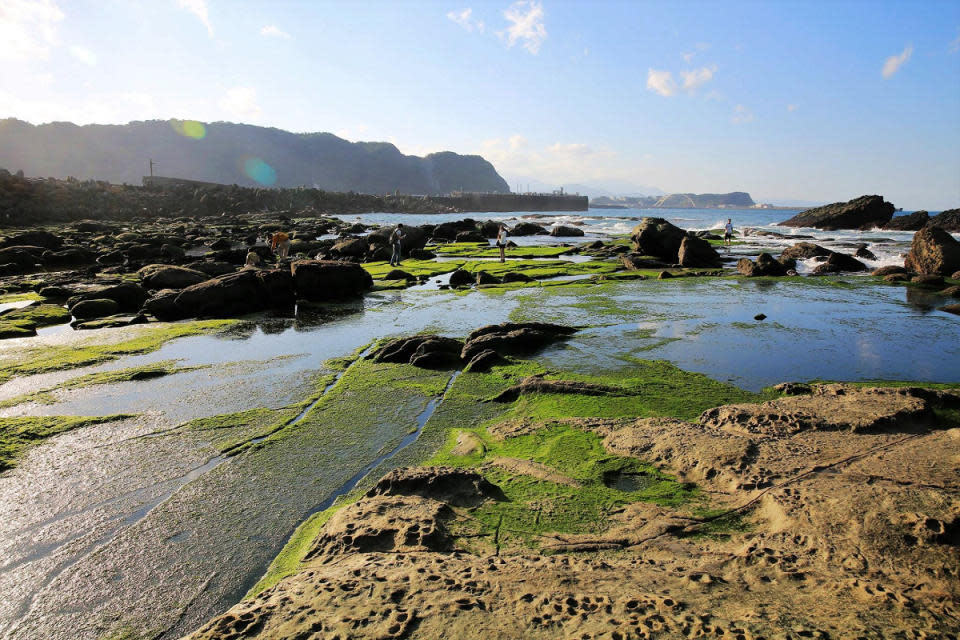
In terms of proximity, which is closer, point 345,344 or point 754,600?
point 754,600

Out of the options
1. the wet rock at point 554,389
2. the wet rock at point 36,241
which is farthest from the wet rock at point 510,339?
the wet rock at point 36,241

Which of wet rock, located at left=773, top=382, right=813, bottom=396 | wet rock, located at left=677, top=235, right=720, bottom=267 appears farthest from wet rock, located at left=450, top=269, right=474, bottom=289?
wet rock, located at left=773, top=382, right=813, bottom=396

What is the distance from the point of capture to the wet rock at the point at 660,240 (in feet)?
97.8

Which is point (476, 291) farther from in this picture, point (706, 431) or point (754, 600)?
point (754, 600)

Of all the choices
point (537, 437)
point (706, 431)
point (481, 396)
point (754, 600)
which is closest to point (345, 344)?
point (481, 396)

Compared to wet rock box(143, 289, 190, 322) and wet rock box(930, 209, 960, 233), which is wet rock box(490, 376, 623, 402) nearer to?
wet rock box(143, 289, 190, 322)

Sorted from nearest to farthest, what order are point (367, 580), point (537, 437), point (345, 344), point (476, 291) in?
point (367, 580), point (537, 437), point (345, 344), point (476, 291)

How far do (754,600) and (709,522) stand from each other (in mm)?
1302

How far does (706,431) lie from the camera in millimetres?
6453

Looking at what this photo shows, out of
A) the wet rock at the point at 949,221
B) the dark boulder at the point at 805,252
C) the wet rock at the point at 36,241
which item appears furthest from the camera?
the wet rock at the point at 949,221

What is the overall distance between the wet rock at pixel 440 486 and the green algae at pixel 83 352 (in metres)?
9.30

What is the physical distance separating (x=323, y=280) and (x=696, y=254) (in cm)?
1960

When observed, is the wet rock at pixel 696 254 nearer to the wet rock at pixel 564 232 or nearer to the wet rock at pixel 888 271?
the wet rock at pixel 888 271

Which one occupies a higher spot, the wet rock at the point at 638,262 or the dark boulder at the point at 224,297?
the wet rock at the point at 638,262
